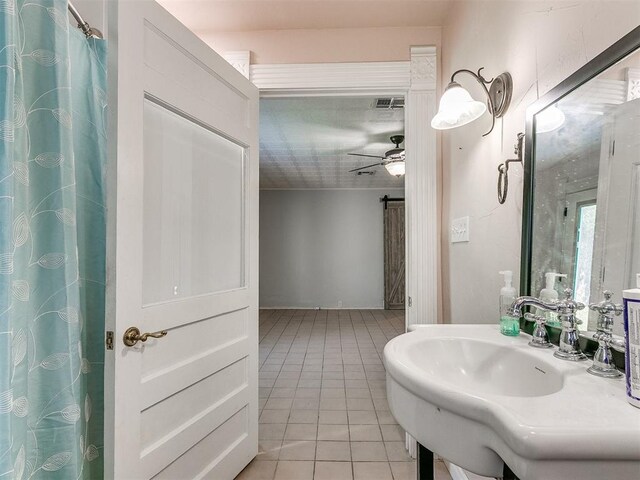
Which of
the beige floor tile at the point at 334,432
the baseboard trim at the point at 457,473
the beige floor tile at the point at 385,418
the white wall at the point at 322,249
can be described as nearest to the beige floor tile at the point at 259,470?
the beige floor tile at the point at 334,432

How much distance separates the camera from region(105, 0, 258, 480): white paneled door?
3.59 ft

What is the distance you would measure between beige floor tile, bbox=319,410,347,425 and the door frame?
1000 millimetres

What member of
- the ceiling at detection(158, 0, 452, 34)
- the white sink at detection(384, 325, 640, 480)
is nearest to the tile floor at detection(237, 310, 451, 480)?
the white sink at detection(384, 325, 640, 480)

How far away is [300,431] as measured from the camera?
222cm

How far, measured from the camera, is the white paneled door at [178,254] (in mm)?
1094

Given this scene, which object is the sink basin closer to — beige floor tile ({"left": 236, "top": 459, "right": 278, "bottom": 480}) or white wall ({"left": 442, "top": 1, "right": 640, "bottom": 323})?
white wall ({"left": 442, "top": 1, "right": 640, "bottom": 323})

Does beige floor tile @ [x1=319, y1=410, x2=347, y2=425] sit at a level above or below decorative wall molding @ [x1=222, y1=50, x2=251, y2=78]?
below

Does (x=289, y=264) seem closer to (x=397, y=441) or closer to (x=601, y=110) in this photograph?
(x=397, y=441)

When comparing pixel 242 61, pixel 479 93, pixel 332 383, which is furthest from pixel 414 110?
pixel 332 383

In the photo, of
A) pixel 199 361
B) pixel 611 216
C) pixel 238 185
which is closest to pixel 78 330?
pixel 199 361

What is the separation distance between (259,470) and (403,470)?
0.79 meters

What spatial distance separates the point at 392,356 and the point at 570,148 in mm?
793

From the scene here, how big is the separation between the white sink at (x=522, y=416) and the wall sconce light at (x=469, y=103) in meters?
0.89

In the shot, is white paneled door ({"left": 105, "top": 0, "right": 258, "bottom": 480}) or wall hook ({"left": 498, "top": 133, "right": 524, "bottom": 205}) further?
wall hook ({"left": 498, "top": 133, "right": 524, "bottom": 205})
